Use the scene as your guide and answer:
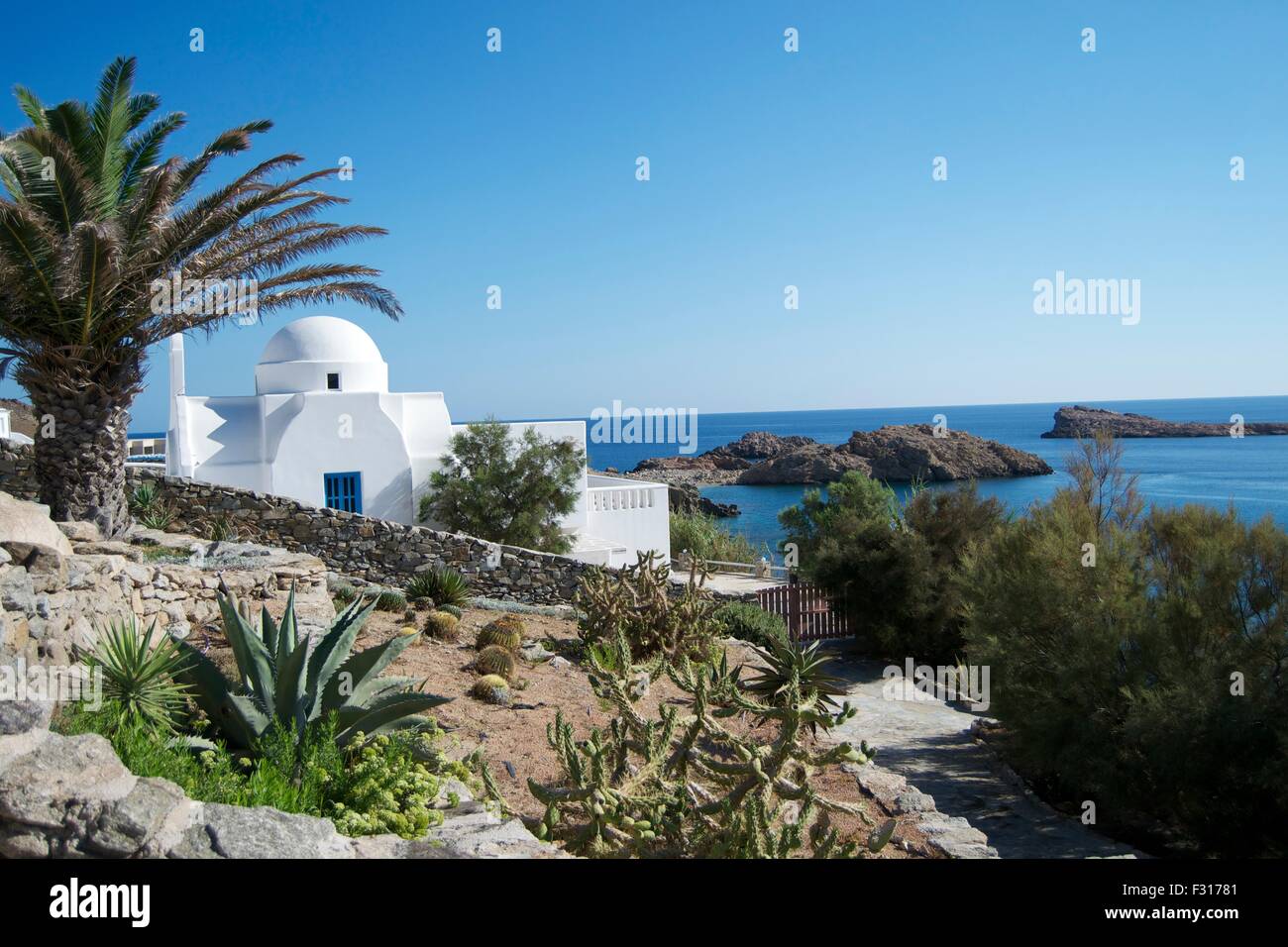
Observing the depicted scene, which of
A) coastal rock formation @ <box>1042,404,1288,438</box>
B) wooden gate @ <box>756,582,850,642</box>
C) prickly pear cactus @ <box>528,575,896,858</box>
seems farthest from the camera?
coastal rock formation @ <box>1042,404,1288,438</box>

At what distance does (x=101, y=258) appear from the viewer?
394 inches

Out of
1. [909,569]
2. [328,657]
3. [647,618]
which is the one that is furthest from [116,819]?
[909,569]

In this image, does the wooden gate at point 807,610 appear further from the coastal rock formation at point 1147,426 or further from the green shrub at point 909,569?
the coastal rock formation at point 1147,426

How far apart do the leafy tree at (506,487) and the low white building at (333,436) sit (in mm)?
463

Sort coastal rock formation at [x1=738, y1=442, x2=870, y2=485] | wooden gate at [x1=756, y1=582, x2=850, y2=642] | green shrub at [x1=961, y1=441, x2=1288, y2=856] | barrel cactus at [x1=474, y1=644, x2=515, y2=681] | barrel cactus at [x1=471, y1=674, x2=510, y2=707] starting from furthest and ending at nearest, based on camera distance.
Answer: coastal rock formation at [x1=738, y1=442, x2=870, y2=485], wooden gate at [x1=756, y1=582, x2=850, y2=642], barrel cactus at [x1=474, y1=644, x2=515, y2=681], barrel cactus at [x1=471, y1=674, x2=510, y2=707], green shrub at [x1=961, y1=441, x2=1288, y2=856]

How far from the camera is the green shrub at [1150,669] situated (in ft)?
23.7

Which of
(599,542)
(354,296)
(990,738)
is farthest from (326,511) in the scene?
(990,738)

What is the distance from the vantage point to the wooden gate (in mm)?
15742

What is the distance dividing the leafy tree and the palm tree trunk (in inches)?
329

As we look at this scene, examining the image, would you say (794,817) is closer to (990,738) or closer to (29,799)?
(29,799)

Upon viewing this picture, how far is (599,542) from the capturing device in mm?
20672

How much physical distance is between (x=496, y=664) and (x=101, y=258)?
6564 millimetres

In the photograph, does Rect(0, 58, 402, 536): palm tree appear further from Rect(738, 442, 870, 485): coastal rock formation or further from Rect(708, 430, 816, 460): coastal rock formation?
Rect(708, 430, 816, 460): coastal rock formation

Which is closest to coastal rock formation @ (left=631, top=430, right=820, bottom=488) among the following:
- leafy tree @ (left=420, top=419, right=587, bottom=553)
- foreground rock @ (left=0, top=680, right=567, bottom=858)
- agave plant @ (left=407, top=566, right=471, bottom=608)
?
leafy tree @ (left=420, top=419, right=587, bottom=553)
